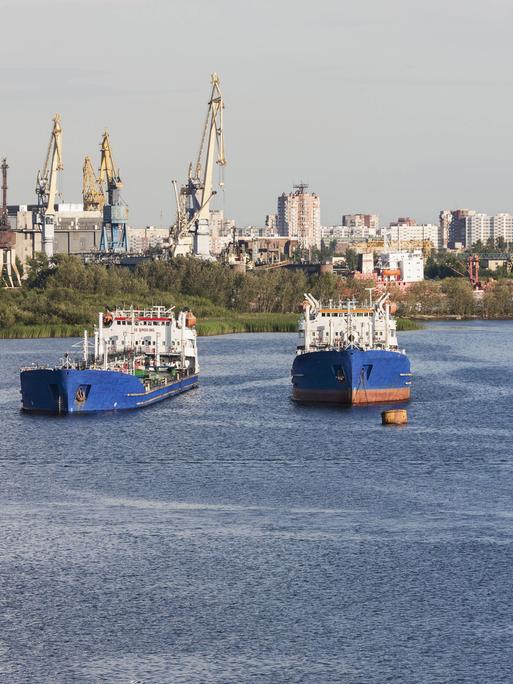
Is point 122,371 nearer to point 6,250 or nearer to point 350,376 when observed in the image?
point 350,376

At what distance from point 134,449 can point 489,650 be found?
27773 mm

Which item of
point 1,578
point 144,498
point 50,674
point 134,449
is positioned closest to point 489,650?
point 50,674

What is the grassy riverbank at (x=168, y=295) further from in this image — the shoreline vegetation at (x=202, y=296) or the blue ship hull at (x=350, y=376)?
the blue ship hull at (x=350, y=376)

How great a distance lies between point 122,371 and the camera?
74.2m

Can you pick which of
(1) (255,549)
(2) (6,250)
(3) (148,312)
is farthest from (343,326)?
(2) (6,250)

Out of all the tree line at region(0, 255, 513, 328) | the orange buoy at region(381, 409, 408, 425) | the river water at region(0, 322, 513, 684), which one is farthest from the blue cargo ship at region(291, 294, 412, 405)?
the tree line at region(0, 255, 513, 328)

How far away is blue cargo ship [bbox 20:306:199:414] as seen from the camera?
68.6m

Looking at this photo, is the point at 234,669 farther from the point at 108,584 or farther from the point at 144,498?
the point at 144,498

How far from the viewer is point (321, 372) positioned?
2913 inches

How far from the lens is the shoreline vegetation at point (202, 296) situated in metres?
132

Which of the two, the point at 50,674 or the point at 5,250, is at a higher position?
the point at 5,250

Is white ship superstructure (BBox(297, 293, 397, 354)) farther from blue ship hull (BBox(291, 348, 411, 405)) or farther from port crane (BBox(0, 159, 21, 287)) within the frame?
port crane (BBox(0, 159, 21, 287))

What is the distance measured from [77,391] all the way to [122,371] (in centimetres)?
617

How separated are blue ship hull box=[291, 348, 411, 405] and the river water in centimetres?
370
